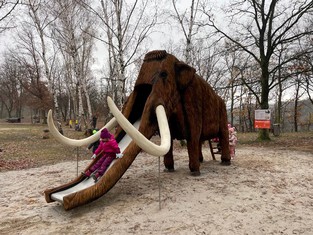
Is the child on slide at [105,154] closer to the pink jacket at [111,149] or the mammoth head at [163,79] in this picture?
the pink jacket at [111,149]

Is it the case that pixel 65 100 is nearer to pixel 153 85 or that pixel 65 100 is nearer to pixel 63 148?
pixel 63 148

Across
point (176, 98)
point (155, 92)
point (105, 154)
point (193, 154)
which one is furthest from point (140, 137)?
point (193, 154)

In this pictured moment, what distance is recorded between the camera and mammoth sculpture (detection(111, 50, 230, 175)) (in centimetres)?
586

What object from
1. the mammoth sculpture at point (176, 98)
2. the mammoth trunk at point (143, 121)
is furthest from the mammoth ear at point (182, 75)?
the mammoth trunk at point (143, 121)

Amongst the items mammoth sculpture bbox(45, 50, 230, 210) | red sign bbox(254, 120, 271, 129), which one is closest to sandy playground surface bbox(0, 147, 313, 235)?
mammoth sculpture bbox(45, 50, 230, 210)

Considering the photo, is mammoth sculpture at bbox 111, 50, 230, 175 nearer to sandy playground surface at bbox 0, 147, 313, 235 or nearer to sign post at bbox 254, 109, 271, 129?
sandy playground surface at bbox 0, 147, 313, 235

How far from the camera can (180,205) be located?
15.3 feet

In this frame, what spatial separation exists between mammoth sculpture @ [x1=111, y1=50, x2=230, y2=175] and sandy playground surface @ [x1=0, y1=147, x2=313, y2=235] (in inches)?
41.9

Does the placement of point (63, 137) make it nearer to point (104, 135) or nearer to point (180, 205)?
point (104, 135)

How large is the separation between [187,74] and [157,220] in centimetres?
345

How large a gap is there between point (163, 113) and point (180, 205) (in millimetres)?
1664

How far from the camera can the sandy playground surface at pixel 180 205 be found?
3922 millimetres

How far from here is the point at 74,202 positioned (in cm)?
429

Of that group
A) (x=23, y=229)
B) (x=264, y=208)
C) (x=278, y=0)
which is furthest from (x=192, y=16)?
(x=23, y=229)
